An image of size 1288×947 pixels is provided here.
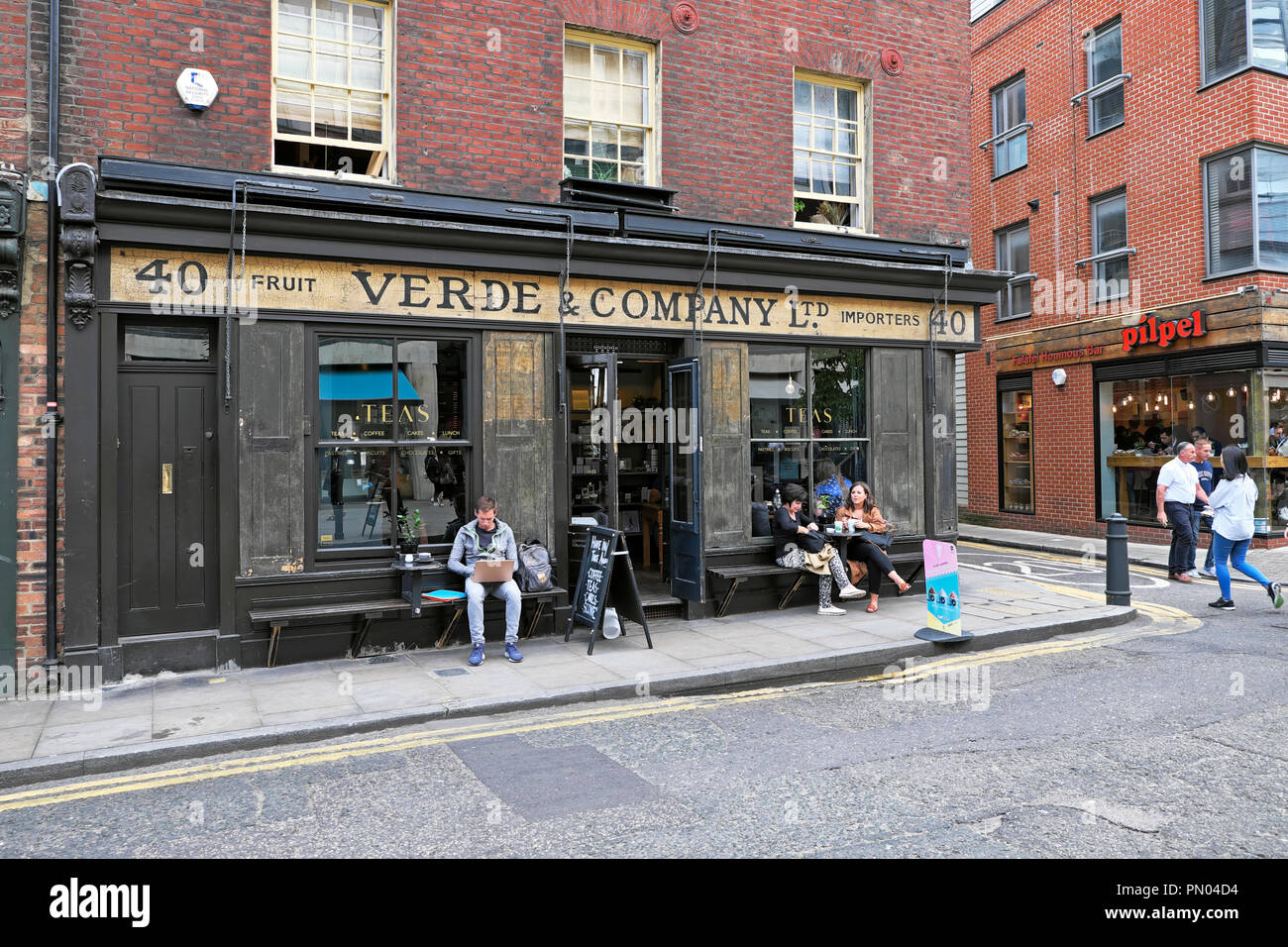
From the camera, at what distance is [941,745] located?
570cm

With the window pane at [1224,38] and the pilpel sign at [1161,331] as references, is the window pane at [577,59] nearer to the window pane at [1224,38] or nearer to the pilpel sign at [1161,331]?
the pilpel sign at [1161,331]

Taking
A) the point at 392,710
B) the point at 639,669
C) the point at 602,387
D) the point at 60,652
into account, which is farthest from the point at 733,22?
the point at 60,652

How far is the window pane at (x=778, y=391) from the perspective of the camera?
422 inches

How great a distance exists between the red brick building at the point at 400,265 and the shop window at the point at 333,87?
30mm

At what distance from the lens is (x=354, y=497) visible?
866 centimetres

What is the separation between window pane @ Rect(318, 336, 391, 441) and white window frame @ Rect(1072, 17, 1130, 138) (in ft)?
51.6

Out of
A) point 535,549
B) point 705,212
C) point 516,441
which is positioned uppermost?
point 705,212

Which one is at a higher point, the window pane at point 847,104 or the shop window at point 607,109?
the window pane at point 847,104

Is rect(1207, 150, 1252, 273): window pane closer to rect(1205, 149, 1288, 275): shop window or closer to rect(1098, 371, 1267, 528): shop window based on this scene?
rect(1205, 149, 1288, 275): shop window

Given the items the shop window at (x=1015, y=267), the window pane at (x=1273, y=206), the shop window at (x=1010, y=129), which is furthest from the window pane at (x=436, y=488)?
the shop window at (x=1010, y=129)

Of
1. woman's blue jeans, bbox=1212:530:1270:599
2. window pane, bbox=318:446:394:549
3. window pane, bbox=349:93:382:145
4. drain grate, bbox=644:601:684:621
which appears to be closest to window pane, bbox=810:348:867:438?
drain grate, bbox=644:601:684:621

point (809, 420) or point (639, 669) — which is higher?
point (809, 420)

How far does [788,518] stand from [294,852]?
7141mm

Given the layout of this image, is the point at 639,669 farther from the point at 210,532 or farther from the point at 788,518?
the point at 210,532
